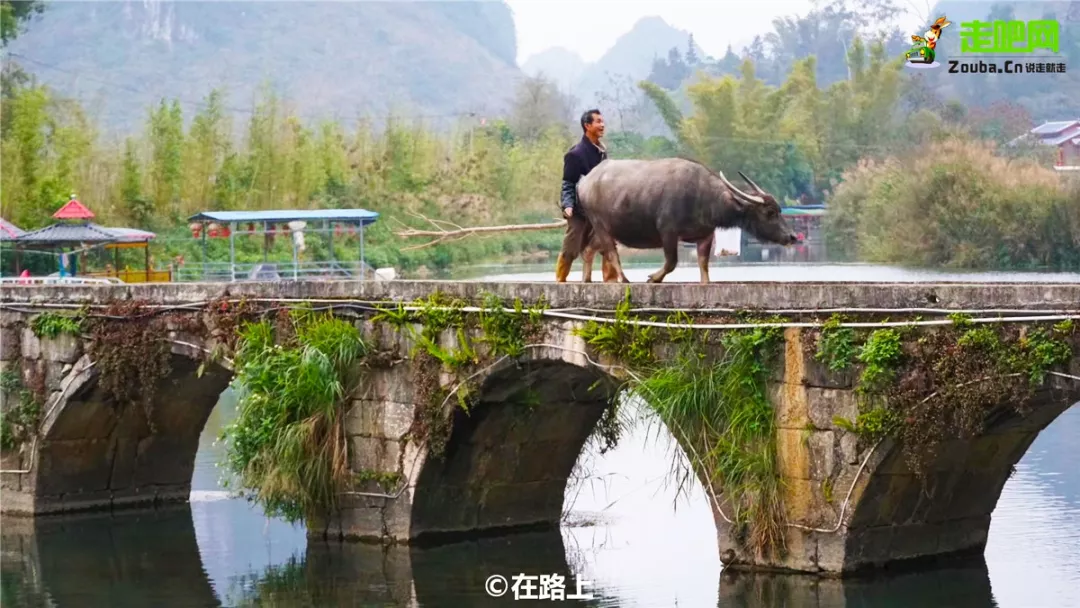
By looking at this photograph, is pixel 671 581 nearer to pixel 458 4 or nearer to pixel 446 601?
pixel 446 601

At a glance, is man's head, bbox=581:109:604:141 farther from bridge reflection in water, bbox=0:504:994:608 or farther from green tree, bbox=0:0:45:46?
green tree, bbox=0:0:45:46

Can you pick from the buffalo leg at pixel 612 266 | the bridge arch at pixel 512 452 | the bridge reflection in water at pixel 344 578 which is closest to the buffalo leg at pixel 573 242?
the buffalo leg at pixel 612 266

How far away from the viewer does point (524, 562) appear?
15.7 metres

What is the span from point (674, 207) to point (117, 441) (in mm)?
7643

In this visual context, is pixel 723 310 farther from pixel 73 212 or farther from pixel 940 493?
pixel 73 212

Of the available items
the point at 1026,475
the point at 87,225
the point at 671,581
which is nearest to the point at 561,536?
the point at 671,581

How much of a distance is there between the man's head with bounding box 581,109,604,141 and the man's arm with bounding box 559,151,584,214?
0.22 meters

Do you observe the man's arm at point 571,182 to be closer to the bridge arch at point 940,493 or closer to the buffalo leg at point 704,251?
the buffalo leg at point 704,251

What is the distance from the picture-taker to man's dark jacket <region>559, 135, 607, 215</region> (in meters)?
14.4

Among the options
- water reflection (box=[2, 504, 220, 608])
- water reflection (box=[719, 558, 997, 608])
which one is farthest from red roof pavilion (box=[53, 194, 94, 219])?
water reflection (box=[719, 558, 997, 608])

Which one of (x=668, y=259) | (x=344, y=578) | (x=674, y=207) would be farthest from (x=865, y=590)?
(x=344, y=578)

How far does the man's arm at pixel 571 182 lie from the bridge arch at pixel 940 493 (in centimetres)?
342

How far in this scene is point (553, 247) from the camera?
109 feet

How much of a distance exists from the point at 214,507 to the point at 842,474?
8.86m
